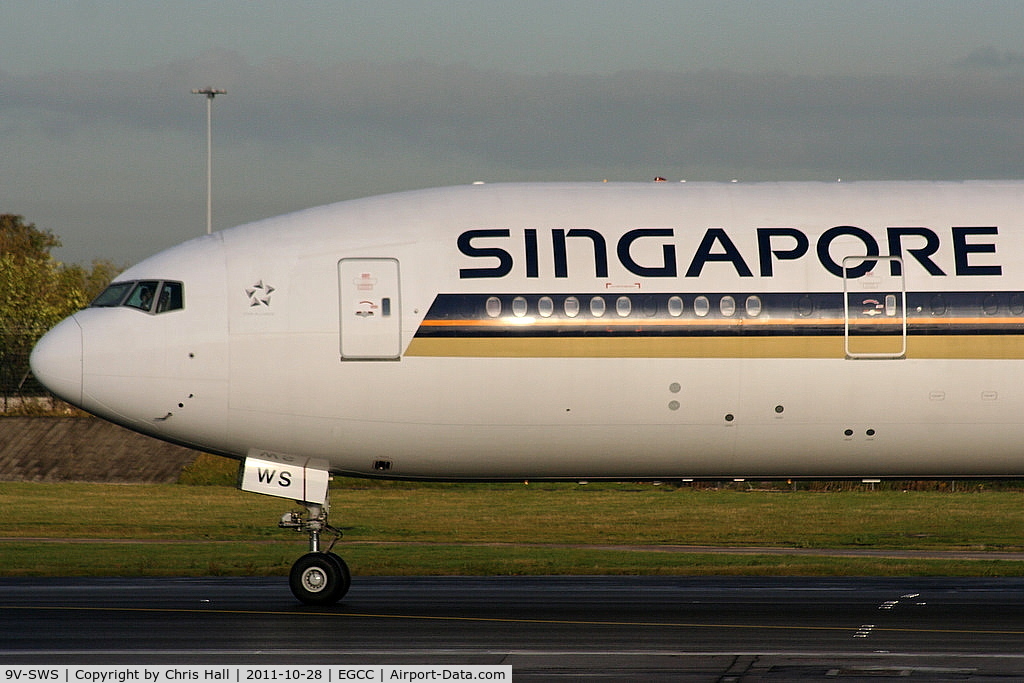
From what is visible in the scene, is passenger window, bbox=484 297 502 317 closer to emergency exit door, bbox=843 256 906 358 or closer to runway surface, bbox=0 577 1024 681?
runway surface, bbox=0 577 1024 681

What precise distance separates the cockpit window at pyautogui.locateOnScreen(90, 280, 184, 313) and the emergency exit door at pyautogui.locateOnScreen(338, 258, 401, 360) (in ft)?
7.50

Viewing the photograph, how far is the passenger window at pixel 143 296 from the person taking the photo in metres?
19.8

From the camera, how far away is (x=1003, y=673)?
15.1 metres

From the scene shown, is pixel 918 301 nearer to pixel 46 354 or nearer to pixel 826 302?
pixel 826 302

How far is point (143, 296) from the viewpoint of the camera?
19812 millimetres

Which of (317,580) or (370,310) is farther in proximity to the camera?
(317,580)

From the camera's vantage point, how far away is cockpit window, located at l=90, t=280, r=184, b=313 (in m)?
19.7

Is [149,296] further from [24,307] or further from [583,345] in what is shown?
[24,307]

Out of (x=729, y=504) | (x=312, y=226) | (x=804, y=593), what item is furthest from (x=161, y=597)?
(x=729, y=504)

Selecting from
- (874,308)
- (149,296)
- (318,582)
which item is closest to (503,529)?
(318,582)

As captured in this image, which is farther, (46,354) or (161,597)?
(161,597)

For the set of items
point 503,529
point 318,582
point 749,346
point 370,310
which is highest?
point 370,310

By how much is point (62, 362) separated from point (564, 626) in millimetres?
7642

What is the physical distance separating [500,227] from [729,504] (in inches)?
873
